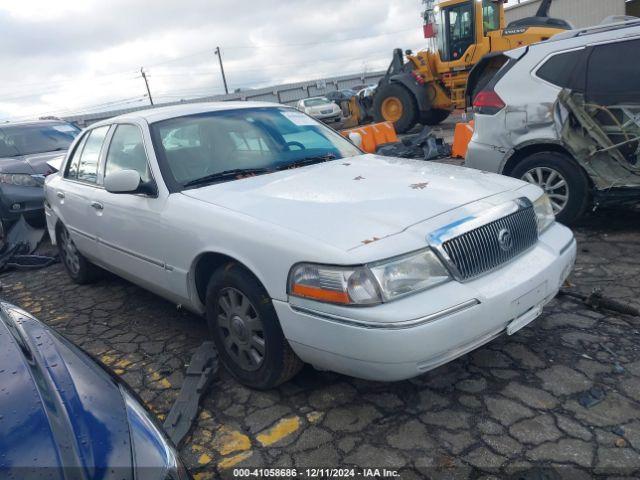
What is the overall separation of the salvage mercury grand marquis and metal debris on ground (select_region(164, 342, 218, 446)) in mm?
178

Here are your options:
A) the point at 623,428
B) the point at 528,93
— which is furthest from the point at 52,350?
the point at 528,93

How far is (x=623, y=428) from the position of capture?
7.44 ft

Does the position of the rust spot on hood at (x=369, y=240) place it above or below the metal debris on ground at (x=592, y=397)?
above

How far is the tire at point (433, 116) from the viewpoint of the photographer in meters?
13.8

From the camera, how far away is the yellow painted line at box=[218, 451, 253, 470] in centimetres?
234

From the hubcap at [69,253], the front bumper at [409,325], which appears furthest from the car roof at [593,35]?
the hubcap at [69,253]

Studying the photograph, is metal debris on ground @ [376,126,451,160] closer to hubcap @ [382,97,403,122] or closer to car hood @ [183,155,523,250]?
hubcap @ [382,97,403,122]

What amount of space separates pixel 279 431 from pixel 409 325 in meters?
0.93

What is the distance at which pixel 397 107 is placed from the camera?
13891 millimetres

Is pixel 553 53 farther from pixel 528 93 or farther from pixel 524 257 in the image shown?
pixel 524 257

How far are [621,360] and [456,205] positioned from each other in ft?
4.25

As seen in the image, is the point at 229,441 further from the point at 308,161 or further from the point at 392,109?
the point at 392,109

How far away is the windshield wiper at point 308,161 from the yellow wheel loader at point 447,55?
929 centimetres

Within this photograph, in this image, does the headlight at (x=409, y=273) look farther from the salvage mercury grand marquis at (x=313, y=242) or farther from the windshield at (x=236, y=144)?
the windshield at (x=236, y=144)
